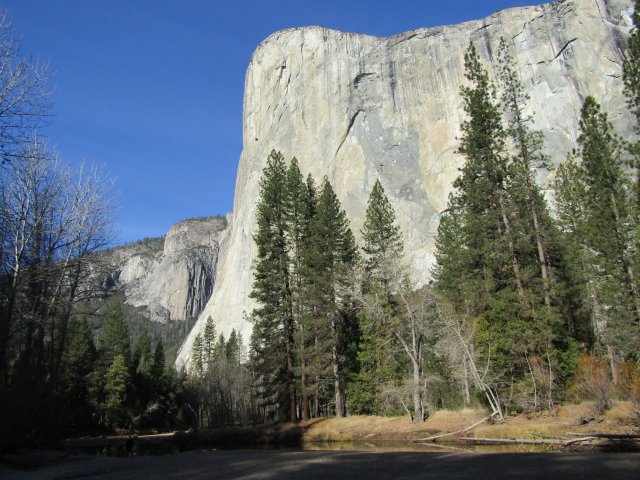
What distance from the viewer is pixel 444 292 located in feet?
112

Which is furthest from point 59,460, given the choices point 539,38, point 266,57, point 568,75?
point 266,57

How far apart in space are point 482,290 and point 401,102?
71.4 metres

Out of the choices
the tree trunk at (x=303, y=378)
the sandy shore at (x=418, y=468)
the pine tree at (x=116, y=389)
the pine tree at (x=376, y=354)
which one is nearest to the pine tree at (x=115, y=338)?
the pine tree at (x=116, y=389)

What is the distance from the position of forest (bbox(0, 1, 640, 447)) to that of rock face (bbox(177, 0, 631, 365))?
37242 millimetres

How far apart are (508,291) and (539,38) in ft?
244

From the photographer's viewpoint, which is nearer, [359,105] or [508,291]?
[508,291]

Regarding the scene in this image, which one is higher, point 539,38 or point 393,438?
point 539,38

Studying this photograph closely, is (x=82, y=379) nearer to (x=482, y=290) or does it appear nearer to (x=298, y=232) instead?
(x=298, y=232)

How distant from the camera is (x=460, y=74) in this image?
Answer: 88.5 meters

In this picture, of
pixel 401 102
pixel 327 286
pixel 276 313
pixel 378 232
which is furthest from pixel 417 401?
pixel 401 102

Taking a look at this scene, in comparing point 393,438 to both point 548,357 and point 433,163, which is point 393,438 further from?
point 433,163

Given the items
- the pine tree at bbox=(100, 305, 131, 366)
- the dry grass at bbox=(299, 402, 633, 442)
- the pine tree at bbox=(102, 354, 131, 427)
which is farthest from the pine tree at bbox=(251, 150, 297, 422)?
the pine tree at bbox=(100, 305, 131, 366)

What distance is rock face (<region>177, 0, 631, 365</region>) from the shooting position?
7562 cm

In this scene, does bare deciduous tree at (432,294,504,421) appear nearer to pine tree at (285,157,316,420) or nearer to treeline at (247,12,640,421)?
treeline at (247,12,640,421)
